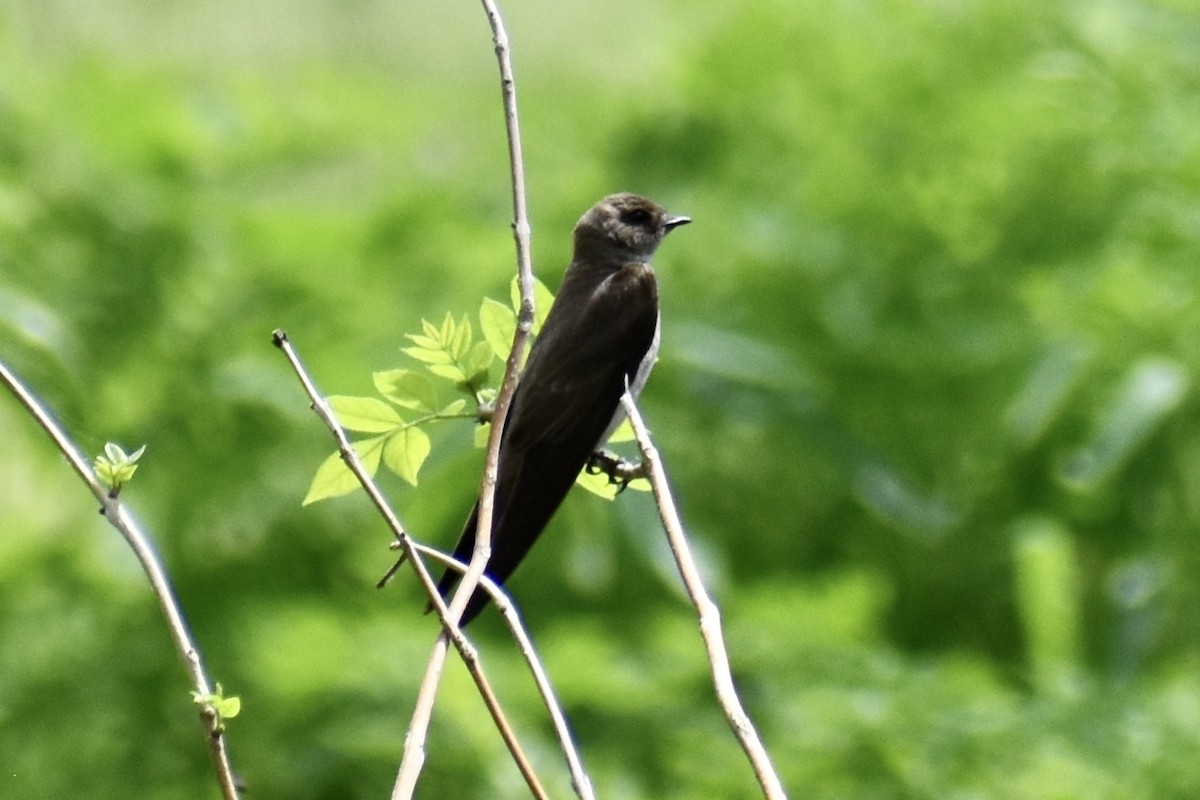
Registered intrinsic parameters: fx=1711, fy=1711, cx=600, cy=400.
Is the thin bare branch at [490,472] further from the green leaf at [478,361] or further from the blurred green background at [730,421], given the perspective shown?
the blurred green background at [730,421]

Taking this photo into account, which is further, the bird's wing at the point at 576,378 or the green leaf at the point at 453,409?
the bird's wing at the point at 576,378

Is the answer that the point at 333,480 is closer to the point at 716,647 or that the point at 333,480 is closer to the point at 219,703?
the point at 219,703

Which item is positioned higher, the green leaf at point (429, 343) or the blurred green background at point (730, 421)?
the blurred green background at point (730, 421)

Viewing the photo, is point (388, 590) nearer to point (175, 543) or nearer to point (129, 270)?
point (175, 543)

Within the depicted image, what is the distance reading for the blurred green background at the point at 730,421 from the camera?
4.02m

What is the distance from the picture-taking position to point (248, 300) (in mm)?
4828

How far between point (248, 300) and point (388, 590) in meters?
0.91

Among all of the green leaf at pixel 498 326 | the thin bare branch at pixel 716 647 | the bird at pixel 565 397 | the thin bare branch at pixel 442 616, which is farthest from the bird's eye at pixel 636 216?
the thin bare branch at pixel 442 616

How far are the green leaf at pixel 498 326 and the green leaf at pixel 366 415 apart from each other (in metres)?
0.15

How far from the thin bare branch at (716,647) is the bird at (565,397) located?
0.91ft

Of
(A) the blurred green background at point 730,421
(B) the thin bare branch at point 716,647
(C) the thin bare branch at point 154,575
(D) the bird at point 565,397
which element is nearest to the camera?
(C) the thin bare branch at point 154,575

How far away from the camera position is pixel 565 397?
2.51 meters

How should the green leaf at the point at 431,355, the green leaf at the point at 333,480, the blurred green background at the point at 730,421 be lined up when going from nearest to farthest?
the green leaf at the point at 333,480, the green leaf at the point at 431,355, the blurred green background at the point at 730,421

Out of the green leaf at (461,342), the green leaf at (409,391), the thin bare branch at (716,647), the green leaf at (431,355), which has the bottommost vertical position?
the thin bare branch at (716,647)
